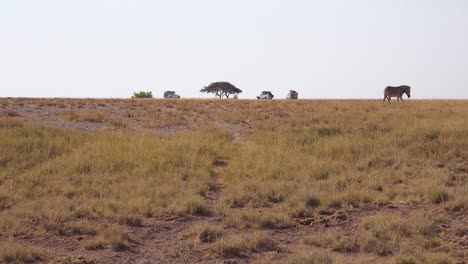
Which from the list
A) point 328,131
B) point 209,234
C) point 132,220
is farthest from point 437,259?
point 328,131

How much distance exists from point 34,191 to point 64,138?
232 inches

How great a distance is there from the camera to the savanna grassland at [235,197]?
827 centimetres

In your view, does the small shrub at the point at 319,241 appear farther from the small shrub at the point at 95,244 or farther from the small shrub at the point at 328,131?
the small shrub at the point at 328,131

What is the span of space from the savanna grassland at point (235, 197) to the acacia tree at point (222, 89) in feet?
235

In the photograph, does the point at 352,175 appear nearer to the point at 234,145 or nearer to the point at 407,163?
the point at 407,163

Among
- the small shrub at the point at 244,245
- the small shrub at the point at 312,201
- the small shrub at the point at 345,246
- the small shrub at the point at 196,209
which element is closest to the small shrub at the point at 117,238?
the small shrub at the point at 244,245

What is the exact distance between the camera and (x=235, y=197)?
11.3 m

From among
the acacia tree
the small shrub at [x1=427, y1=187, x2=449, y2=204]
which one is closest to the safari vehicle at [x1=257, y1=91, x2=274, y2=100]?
the acacia tree

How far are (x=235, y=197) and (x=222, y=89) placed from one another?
8048 cm

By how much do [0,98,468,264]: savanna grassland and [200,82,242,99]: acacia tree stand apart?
7162 centimetres

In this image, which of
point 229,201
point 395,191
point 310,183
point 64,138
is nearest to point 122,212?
point 229,201

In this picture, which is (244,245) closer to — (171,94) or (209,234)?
(209,234)

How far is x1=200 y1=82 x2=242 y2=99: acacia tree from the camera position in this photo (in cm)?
9106

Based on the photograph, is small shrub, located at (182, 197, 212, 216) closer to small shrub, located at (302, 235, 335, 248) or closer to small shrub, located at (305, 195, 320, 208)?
small shrub, located at (305, 195, 320, 208)
